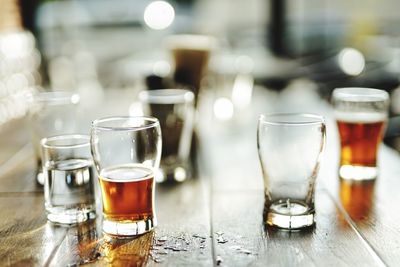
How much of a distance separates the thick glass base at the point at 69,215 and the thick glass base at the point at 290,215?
32cm

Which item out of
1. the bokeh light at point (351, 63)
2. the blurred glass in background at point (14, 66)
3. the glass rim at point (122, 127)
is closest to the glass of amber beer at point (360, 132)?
the glass rim at point (122, 127)

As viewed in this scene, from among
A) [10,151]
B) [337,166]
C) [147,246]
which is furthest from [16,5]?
[147,246]

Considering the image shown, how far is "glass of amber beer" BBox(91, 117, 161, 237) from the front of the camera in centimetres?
93

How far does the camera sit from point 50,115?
1350mm

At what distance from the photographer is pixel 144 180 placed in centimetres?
95

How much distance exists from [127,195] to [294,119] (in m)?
0.37

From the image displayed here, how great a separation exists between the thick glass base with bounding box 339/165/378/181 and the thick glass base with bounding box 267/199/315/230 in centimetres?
30

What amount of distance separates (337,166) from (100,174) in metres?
0.62

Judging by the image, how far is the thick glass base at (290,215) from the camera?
95 cm

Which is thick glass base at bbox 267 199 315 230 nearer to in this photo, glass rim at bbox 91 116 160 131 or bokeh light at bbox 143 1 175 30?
glass rim at bbox 91 116 160 131

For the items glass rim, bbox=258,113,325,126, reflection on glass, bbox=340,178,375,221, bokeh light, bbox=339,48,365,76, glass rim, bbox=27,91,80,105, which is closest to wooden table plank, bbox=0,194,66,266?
glass rim, bbox=27,91,80,105

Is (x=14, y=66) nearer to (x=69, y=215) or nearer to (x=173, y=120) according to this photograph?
(x=173, y=120)

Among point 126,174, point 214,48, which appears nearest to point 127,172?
point 126,174

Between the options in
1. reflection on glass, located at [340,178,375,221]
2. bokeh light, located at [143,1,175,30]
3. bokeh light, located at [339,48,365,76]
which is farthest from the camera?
bokeh light, located at [143,1,175,30]
